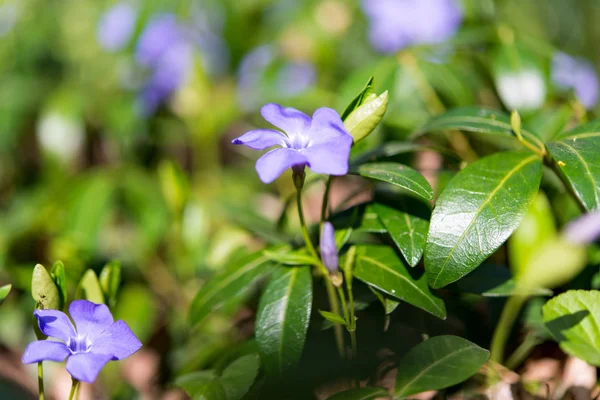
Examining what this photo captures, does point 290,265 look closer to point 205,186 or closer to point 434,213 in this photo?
point 434,213

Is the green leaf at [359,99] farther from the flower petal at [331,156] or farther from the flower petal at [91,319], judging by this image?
the flower petal at [91,319]

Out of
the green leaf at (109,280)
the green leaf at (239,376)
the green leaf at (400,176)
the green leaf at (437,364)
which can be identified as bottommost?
the green leaf at (239,376)

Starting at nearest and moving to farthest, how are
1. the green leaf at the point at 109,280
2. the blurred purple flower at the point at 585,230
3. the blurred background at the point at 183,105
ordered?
1. the blurred purple flower at the point at 585,230
2. the green leaf at the point at 109,280
3. the blurred background at the point at 183,105

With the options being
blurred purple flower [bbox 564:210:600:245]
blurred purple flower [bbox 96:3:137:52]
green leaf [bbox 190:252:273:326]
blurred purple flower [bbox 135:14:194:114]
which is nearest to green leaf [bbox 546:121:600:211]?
blurred purple flower [bbox 564:210:600:245]

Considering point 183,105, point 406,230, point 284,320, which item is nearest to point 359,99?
point 406,230

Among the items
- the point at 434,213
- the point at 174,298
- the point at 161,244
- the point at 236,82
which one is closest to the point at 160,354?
the point at 174,298

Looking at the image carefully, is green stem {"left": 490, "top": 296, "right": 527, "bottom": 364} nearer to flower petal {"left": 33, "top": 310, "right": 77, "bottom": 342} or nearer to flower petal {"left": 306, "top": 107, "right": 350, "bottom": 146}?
flower petal {"left": 306, "top": 107, "right": 350, "bottom": 146}

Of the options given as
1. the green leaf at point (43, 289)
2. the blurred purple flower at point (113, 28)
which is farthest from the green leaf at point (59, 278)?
the blurred purple flower at point (113, 28)

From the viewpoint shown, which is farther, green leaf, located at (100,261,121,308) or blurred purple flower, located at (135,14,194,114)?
blurred purple flower, located at (135,14,194,114)

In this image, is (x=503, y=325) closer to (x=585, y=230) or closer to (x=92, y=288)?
(x=585, y=230)
